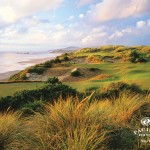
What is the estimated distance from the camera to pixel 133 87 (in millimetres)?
15023

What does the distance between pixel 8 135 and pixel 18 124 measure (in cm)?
43

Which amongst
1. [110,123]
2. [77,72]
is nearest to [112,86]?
[110,123]

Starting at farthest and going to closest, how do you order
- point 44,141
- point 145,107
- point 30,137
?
point 145,107, point 30,137, point 44,141

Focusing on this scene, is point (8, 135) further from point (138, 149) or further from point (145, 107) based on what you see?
point (145, 107)

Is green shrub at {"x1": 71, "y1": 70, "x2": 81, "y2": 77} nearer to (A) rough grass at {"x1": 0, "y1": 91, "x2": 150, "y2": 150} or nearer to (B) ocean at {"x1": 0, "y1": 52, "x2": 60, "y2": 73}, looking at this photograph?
(B) ocean at {"x1": 0, "y1": 52, "x2": 60, "y2": 73}

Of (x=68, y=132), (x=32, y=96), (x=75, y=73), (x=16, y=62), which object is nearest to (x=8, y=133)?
(x=68, y=132)

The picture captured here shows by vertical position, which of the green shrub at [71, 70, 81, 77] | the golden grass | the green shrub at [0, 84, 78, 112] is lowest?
the green shrub at [71, 70, 81, 77]

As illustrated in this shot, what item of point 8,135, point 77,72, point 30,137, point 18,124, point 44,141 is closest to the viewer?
point 44,141

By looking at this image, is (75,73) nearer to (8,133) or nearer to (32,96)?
(32,96)

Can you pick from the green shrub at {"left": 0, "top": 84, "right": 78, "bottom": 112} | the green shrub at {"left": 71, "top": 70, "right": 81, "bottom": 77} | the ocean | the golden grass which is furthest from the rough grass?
the ocean

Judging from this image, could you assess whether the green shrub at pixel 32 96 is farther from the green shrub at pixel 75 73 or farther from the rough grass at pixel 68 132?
the green shrub at pixel 75 73

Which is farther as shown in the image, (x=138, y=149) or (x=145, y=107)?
(x=145, y=107)

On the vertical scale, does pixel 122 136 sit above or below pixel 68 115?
below

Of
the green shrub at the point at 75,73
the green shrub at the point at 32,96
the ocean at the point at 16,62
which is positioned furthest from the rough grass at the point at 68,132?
the ocean at the point at 16,62
